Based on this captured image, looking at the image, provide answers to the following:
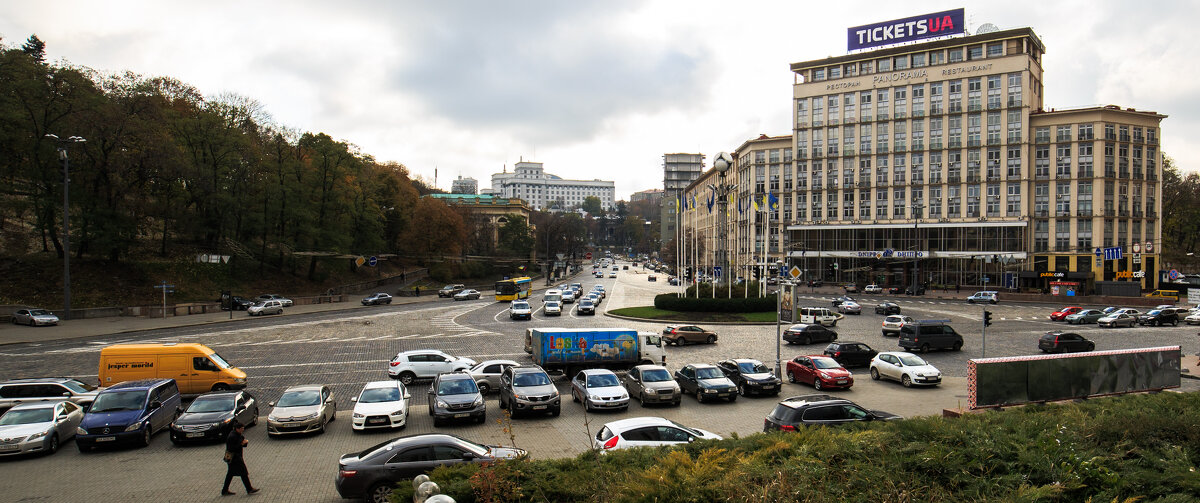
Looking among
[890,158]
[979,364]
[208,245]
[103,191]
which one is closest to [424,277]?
[208,245]

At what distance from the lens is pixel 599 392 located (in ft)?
58.7

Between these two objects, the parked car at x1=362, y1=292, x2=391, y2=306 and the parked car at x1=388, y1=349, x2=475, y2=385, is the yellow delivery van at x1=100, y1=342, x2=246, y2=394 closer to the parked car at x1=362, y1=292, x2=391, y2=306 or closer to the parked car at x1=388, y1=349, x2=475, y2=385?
the parked car at x1=388, y1=349, x2=475, y2=385

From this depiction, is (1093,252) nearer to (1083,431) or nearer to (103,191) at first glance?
(1083,431)

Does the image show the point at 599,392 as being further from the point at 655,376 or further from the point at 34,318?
the point at 34,318

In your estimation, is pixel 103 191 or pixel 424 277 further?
pixel 424 277

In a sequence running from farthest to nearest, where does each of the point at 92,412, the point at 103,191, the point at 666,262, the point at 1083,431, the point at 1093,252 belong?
the point at 666,262, the point at 1093,252, the point at 103,191, the point at 92,412, the point at 1083,431

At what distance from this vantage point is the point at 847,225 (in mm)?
80125

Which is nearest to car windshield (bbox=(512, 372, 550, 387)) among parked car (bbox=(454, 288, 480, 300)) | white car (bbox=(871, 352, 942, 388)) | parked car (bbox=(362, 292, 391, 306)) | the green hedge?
white car (bbox=(871, 352, 942, 388))

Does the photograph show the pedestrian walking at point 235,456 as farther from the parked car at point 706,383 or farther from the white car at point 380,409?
the parked car at point 706,383

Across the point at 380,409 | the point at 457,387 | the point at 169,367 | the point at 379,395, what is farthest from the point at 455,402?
the point at 169,367

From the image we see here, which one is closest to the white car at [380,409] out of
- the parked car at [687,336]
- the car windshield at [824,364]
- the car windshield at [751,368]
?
the car windshield at [751,368]

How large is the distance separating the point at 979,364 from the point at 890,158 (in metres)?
70.6

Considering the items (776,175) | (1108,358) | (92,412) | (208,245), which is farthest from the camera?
(776,175)

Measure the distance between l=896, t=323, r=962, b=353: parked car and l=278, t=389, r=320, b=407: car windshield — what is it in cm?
2598
